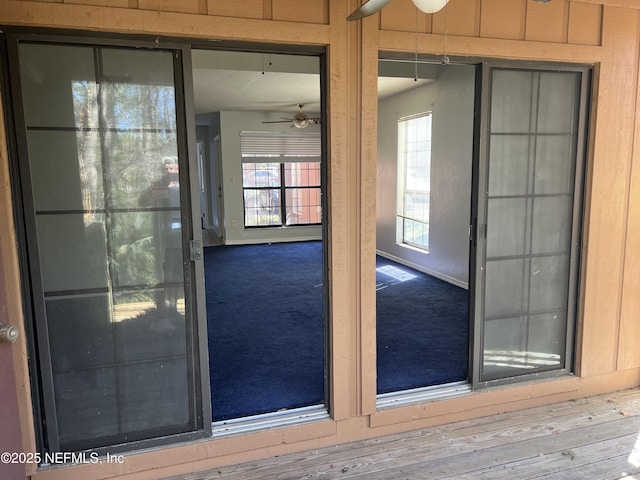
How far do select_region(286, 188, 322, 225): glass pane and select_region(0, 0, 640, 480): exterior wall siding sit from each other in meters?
6.80

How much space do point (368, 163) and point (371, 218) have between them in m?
0.29

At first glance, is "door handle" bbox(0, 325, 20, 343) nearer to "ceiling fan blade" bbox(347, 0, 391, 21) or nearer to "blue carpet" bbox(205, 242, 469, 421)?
"blue carpet" bbox(205, 242, 469, 421)

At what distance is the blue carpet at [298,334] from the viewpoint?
2961 millimetres

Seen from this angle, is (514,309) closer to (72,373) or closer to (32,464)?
(72,373)

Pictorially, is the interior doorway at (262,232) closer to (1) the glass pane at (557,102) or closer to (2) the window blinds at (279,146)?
(2) the window blinds at (279,146)

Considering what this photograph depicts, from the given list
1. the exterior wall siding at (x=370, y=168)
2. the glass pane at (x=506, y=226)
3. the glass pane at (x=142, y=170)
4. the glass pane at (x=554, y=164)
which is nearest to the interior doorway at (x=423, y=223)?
the exterior wall siding at (x=370, y=168)

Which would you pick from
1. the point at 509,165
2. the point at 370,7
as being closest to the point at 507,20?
the point at 509,165

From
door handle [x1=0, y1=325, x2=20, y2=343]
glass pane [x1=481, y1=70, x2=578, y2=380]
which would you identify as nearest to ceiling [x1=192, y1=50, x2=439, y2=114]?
glass pane [x1=481, y1=70, x2=578, y2=380]

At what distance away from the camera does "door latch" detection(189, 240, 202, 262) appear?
2.25 m

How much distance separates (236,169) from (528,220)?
6663mm

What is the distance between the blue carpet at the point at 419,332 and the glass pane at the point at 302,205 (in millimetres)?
3632

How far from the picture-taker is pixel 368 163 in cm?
241

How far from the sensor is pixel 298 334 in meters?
4.02

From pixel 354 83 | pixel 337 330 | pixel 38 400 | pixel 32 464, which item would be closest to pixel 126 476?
pixel 32 464
